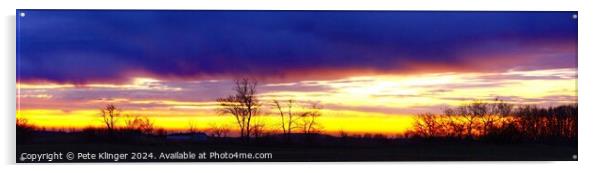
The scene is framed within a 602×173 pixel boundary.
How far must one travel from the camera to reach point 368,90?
7680 millimetres

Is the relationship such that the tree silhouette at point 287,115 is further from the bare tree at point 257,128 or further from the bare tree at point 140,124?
the bare tree at point 140,124

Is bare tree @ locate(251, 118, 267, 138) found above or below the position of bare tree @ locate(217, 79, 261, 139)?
below

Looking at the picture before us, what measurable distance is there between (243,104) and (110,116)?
97cm

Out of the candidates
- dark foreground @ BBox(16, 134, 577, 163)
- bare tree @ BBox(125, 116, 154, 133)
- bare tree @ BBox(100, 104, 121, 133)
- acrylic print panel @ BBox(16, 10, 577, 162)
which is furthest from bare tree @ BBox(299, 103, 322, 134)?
bare tree @ BBox(100, 104, 121, 133)

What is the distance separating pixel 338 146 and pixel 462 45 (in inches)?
46.3

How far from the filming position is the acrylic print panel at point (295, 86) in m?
7.53

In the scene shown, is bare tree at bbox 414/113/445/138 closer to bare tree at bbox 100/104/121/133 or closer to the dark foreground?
the dark foreground

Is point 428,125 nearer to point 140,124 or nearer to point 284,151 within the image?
point 284,151

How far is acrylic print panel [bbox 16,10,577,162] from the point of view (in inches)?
296

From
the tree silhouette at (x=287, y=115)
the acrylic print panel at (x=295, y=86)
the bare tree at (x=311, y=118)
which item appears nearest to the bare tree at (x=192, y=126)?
the acrylic print panel at (x=295, y=86)

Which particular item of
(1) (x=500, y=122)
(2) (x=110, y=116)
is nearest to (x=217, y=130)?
(2) (x=110, y=116)

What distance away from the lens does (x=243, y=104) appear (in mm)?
7633
